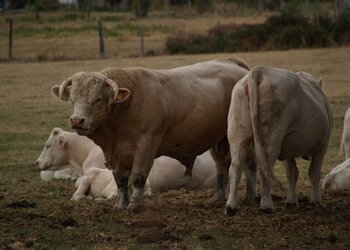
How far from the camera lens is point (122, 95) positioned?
1132 cm

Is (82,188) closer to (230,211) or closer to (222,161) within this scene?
(222,161)

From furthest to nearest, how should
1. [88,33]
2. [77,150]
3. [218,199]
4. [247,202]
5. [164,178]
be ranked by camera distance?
[88,33] → [77,150] → [164,178] → [218,199] → [247,202]

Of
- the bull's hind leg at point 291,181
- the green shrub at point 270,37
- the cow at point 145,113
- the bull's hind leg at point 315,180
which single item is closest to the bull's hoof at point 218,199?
the cow at point 145,113

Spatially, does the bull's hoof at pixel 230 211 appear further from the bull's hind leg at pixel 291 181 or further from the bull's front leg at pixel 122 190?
the bull's front leg at pixel 122 190

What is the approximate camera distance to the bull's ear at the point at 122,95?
11.3m

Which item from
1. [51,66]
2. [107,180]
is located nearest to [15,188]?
[107,180]

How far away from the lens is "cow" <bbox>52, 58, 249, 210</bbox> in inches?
440

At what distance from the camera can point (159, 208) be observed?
1187 cm

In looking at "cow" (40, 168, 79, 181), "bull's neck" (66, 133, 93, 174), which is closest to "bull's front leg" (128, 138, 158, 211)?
"cow" (40, 168, 79, 181)

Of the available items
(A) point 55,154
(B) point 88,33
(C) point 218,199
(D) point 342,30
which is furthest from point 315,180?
(B) point 88,33

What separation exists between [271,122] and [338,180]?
2974 millimetres

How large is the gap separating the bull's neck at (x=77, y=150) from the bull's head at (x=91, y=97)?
4.85 metres

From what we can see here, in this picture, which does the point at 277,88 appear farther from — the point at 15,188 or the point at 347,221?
the point at 15,188

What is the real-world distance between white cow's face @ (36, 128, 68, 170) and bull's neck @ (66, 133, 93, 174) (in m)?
0.09
